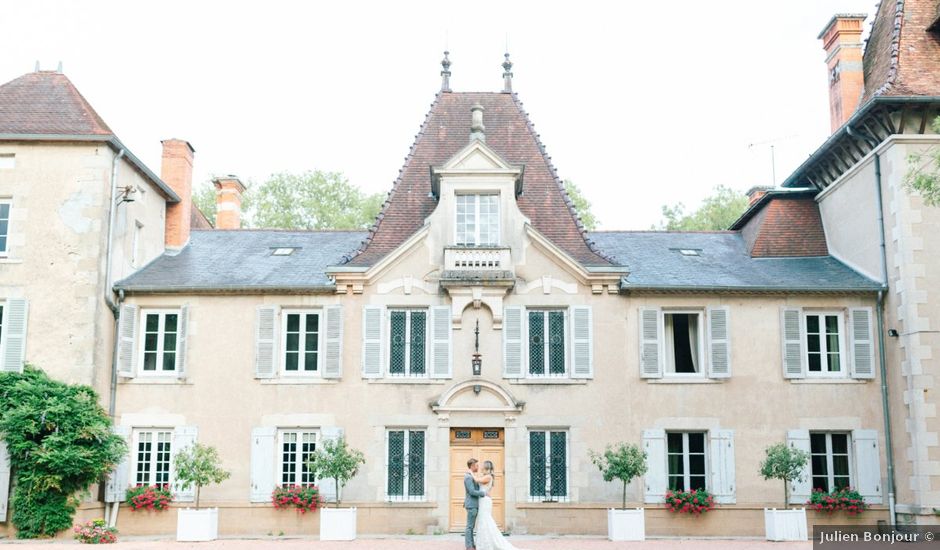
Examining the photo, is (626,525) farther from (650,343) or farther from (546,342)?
(546,342)

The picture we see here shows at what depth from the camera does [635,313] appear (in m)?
21.0

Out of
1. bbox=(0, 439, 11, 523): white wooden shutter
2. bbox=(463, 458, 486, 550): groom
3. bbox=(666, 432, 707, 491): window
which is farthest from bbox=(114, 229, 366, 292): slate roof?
bbox=(666, 432, 707, 491): window

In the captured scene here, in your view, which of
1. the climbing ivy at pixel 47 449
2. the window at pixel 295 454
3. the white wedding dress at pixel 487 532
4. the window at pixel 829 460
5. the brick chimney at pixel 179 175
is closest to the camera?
the white wedding dress at pixel 487 532

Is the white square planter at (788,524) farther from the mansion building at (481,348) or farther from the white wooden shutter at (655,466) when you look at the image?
the white wooden shutter at (655,466)

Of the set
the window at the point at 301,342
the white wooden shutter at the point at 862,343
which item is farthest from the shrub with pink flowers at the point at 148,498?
Answer: the white wooden shutter at the point at 862,343

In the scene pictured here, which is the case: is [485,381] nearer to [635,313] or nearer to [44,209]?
[635,313]

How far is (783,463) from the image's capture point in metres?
19.0

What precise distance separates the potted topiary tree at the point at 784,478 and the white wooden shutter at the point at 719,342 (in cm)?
191

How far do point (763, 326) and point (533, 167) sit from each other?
6486 mm

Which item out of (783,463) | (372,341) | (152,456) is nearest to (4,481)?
(152,456)

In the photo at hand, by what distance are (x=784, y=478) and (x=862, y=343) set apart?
3643mm

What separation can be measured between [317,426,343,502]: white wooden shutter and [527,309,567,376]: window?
14.1 ft

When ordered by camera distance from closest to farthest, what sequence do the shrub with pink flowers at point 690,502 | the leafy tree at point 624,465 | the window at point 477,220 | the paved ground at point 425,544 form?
the paved ground at point 425,544 → the leafy tree at point 624,465 → the shrub with pink flowers at point 690,502 → the window at point 477,220

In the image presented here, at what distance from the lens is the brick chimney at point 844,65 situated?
23062mm
